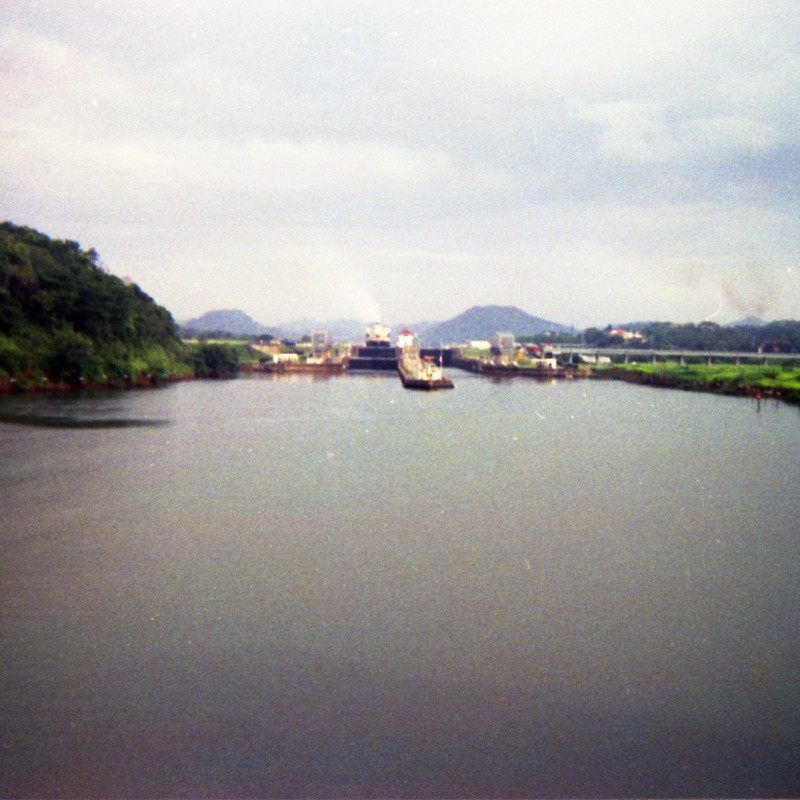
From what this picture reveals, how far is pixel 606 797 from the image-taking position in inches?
56.7

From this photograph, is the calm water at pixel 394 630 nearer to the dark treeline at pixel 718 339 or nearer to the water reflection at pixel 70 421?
the water reflection at pixel 70 421

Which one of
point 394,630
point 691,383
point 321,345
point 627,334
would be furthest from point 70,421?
point 627,334

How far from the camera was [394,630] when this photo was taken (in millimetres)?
2189

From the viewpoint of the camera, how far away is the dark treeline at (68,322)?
10508 mm

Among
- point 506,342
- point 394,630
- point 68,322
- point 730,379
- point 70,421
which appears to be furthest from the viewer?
point 506,342

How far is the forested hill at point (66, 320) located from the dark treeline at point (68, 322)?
1cm

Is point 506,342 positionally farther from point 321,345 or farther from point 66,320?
point 66,320

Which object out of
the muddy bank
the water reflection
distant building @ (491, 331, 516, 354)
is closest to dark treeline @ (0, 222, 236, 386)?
the water reflection

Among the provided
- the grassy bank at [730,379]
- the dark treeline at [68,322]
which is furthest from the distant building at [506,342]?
the dark treeline at [68,322]

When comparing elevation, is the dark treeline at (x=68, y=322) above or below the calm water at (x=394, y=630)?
above

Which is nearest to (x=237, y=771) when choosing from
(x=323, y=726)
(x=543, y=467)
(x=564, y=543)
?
(x=323, y=726)

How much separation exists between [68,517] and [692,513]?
3.02 m

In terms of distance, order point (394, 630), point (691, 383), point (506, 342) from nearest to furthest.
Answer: point (394, 630)
point (691, 383)
point (506, 342)

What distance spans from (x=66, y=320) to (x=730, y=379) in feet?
38.1
